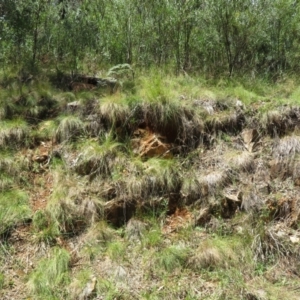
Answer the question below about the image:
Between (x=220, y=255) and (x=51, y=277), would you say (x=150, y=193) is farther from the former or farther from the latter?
(x=51, y=277)

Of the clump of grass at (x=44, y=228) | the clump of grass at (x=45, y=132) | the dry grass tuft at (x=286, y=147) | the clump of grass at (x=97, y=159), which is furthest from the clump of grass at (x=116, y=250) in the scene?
the dry grass tuft at (x=286, y=147)

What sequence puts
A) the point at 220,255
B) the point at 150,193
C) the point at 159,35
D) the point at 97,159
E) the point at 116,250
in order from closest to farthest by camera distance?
the point at 220,255
the point at 116,250
the point at 150,193
the point at 97,159
the point at 159,35

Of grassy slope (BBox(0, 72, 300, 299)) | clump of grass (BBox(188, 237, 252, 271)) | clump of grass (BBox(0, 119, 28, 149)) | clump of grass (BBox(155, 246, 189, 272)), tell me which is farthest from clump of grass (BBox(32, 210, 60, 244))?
clump of grass (BBox(188, 237, 252, 271))

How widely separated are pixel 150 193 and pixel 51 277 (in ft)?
5.38

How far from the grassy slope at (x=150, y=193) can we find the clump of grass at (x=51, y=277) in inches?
0.5

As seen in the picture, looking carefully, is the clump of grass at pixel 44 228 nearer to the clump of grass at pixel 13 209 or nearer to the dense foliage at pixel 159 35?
the clump of grass at pixel 13 209

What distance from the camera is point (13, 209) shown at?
451 centimetres

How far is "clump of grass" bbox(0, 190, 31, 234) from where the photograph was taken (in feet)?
14.3

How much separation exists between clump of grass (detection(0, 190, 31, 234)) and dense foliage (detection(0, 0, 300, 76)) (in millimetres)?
3757

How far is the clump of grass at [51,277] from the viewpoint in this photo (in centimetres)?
361

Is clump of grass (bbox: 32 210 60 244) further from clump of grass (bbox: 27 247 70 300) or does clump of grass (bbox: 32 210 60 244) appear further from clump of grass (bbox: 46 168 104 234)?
clump of grass (bbox: 27 247 70 300)

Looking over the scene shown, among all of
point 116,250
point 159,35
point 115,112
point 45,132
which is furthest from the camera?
point 159,35

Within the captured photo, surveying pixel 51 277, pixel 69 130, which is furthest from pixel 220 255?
pixel 69 130

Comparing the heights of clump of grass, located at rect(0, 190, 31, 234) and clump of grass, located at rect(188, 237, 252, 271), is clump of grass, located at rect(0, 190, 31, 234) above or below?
above
